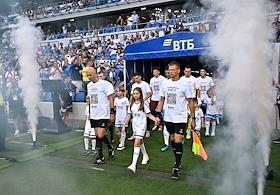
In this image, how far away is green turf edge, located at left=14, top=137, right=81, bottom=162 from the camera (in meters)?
7.81

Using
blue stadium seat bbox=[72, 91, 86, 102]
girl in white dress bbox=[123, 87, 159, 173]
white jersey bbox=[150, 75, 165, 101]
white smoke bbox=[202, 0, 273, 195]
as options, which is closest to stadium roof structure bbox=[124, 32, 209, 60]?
white jersey bbox=[150, 75, 165, 101]

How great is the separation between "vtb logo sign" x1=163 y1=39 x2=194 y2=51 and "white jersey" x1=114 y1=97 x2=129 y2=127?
2.59m

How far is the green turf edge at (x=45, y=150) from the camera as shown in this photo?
25.6ft

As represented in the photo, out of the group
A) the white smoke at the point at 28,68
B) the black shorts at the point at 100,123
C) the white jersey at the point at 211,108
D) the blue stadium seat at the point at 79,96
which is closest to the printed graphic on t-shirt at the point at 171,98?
the black shorts at the point at 100,123

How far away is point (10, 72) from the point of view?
10.5 meters

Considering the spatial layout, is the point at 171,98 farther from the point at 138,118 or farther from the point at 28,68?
the point at 28,68

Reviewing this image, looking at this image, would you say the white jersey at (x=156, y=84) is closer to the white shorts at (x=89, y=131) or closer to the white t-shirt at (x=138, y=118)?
the white shorts at (x=89, y=131)

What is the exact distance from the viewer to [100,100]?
706 cm

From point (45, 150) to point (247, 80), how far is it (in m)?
5.65

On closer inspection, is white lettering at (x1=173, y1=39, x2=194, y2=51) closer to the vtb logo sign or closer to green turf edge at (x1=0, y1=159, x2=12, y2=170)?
the vtb logo sign

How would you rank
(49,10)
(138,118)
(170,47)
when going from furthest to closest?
(170,47), (138,118), (49,10)

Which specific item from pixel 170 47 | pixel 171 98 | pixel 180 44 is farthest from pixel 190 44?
pixel 171 98

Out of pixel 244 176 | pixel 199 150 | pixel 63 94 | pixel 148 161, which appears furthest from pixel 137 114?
pixel 63 94

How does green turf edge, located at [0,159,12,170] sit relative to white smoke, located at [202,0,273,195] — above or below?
below
